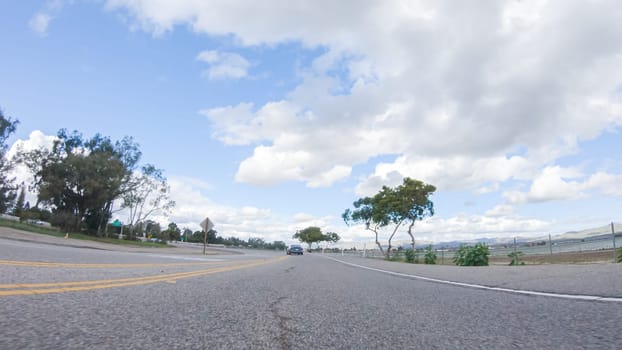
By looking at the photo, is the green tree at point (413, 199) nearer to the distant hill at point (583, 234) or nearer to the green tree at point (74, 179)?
the distant hill at point (583, 234)

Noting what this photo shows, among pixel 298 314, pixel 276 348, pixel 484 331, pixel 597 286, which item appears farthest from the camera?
pixel 597 286

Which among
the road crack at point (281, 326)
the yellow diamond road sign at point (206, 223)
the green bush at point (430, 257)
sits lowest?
the green bush at point (430, 257)

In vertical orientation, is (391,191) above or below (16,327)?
above

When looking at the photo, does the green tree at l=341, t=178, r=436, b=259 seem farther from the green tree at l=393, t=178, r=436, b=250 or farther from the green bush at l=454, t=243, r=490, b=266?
the green bush at l=454, t=243, r=490, b=266

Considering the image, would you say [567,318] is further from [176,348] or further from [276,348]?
[176,348]

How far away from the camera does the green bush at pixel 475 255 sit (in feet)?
53.6

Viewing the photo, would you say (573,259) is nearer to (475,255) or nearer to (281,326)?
(475,255)

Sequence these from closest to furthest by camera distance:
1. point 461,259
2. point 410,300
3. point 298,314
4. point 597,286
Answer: point 298,314 < point 410,300 < point 597,286 < point 461,259

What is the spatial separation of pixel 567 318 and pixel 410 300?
5.41 feet

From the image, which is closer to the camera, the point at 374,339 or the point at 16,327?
the point at 16,327

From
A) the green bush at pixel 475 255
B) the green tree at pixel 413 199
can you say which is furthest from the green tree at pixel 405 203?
the green bush at pixel 475 255

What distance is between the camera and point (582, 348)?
6.62 ft

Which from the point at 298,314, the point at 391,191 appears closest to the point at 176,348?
the point at 298,314

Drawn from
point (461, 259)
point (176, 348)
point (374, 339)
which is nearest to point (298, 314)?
point (374, 339)
